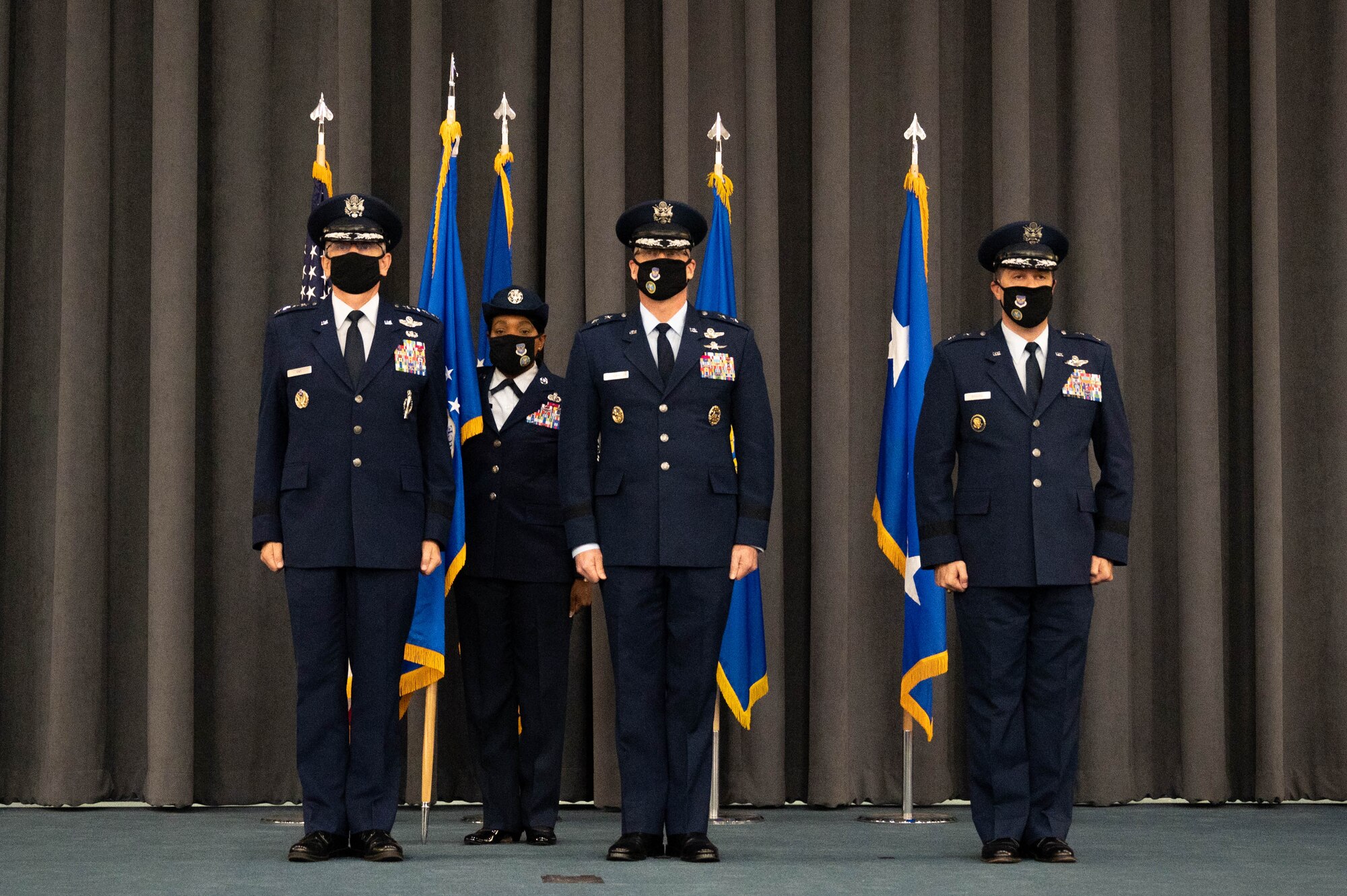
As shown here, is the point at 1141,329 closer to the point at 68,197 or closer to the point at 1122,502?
the point at 1122,502

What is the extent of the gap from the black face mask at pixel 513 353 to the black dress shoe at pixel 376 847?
143cm

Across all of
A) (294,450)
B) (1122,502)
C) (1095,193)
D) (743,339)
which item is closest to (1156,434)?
(1095,193)

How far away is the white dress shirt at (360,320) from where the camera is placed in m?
3.69

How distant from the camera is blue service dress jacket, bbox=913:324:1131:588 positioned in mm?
3689

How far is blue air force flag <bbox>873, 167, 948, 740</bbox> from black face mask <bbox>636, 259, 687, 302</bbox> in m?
1.37

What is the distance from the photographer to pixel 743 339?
375 cm

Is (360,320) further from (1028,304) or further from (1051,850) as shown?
(1051,850)

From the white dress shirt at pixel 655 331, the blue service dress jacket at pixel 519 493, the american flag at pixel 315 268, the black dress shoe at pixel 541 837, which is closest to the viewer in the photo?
the white dress shirt at pixel 655 331

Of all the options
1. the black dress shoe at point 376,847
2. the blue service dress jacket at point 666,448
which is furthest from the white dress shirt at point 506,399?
the black dress shoe at point 376,847

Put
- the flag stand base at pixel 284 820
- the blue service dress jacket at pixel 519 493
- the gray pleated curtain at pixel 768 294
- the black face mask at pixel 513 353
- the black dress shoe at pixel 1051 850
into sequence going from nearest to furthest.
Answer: the black dress shoe at pixel 1051 850, the blue service dress jacket at pixel 519 493, the black face mask at pixel 513 353, the flag stand base at pixel 284 820, the gray pleated curtain at pixel 768 294

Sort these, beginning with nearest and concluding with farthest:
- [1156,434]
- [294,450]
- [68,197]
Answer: [294,450] → [68,197] → [1156,434]

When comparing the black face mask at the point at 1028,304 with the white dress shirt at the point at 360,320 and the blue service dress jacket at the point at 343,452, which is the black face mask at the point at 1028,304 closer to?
the blue service dress jacket at the point at 343,452

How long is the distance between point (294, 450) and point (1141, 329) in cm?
340

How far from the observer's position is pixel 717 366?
12.1 ft
